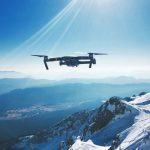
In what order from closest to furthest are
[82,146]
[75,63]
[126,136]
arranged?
[75,63], [126,136], [82,146]

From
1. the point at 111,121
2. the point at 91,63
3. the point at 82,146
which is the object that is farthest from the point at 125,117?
the point at 91,63

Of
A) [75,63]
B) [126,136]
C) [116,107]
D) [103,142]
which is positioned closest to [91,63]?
[75,63]

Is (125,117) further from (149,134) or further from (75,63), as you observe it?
(75,63)

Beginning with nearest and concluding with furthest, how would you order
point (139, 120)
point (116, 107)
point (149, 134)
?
point (149, 134), point (139, 120), point (116, 107)

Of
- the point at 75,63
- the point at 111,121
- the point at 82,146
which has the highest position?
the point at 75,63

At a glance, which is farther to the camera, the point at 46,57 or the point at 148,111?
the point at 148,111

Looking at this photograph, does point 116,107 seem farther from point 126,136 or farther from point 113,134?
point 126,136

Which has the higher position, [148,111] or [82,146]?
[148,111]

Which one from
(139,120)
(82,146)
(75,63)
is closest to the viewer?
(75,63)

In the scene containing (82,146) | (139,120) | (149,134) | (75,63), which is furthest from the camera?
(82,146)
